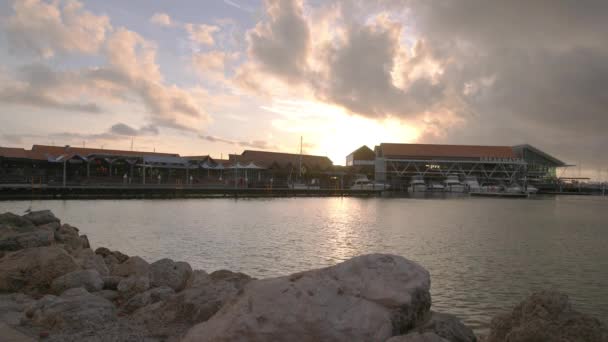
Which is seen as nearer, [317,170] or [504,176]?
[317,170]

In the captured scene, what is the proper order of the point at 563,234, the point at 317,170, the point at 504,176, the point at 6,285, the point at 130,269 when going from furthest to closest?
the point at 504,176 < the point at 317,170 < the point at 563,234 < the point at 130,269 < the point at 6,285

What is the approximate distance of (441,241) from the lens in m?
21.8

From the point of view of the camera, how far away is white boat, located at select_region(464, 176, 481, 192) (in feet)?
306

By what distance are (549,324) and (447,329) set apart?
1170 millimetres

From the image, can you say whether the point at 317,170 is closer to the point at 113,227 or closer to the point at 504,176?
the point at 504,176

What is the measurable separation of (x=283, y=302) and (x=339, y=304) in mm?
605

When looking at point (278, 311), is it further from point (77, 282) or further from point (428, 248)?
point (428, 248)

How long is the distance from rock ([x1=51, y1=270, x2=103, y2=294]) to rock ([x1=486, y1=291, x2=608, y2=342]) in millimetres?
6412

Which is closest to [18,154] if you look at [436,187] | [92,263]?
[92,263]

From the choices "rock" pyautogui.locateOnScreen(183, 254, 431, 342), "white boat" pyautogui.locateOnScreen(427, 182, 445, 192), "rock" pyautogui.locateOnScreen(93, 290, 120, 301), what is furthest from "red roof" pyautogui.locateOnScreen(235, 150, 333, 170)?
"rock" pyautogui.locateOnScreen(183, 254, 431, 342)

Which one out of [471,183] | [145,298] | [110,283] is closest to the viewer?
[145,298]

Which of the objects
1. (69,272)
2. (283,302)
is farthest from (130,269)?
(283,302)

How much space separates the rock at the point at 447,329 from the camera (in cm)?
541

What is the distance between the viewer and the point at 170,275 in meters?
8.91
